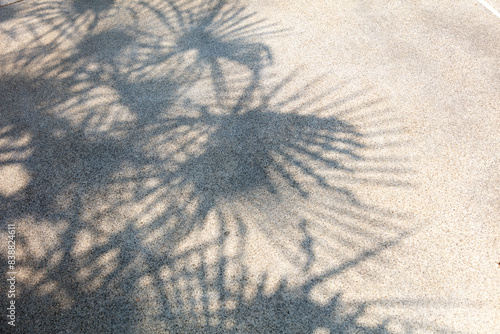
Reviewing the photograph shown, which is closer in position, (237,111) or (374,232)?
(374,232)

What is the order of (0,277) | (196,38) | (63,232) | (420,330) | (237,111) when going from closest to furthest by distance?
1. (420,330)
2. (0,277)
3. (63,232)
4. (237,111)
5. (196,38)

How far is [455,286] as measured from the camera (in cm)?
294

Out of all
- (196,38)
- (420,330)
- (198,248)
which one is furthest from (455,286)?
(196,38)

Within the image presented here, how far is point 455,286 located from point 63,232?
3244 mm

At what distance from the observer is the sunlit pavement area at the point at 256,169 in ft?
9.55

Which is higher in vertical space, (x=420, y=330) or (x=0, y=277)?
(x=0, y=277)

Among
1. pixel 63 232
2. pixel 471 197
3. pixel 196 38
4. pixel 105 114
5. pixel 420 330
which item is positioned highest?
pixel 196 38

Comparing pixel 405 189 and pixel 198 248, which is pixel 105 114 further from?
pixel 405 189

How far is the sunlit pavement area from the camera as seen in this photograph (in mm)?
2910

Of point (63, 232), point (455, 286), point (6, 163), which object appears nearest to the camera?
point (455, 286)

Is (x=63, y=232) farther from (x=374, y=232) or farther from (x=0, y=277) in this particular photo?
(x=374, y=232)

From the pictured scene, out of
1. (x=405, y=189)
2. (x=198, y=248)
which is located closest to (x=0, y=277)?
(x=198, y=248)

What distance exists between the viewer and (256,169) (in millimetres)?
3754

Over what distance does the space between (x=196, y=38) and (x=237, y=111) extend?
5.30 ft
